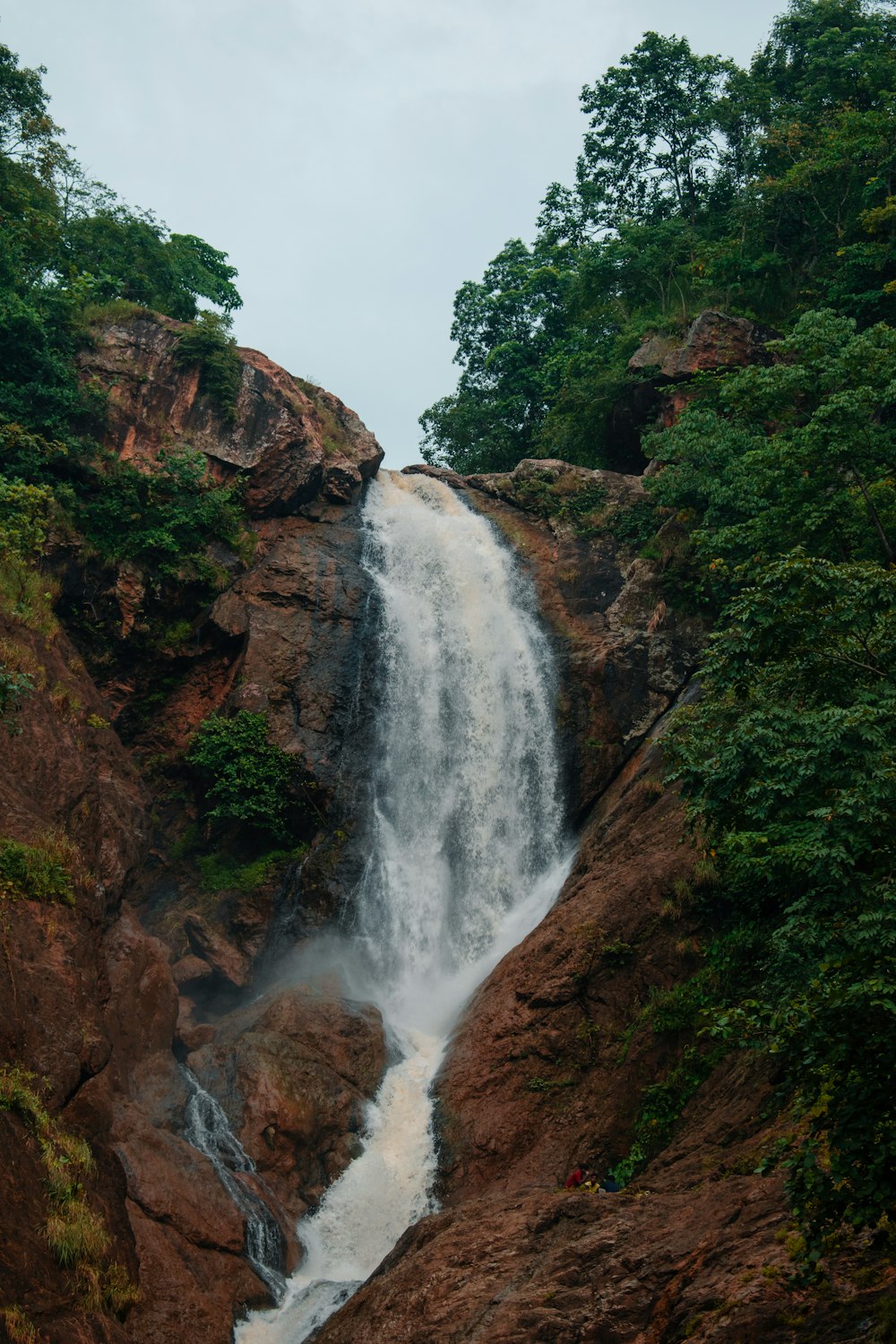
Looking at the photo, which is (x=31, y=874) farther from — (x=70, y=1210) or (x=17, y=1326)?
(x=17, y=1326)

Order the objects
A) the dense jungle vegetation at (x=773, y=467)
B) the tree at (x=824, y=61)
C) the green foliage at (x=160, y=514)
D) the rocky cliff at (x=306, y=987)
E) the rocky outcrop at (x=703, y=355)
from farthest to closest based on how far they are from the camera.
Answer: the tree at (x=824, y=61)
the rocky outcrop at (x=703, y=355)
the green foliage at (x=160, y=514)
the rocky cliff at (x=306, y=987)
the dense jungle vegetation at (x=773, y=467)

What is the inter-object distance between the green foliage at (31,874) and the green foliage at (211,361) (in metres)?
16.9

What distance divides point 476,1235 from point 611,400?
25.2m

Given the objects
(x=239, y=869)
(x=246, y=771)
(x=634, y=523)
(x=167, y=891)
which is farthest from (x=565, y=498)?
(x=167, y=891)

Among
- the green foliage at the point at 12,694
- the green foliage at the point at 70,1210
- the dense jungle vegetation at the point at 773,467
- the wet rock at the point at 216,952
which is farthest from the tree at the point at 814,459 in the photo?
the wet rock at the point at 216,952

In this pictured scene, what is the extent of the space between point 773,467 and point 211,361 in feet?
53.7

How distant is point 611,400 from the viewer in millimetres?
30141

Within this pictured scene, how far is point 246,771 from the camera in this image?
22.1 m

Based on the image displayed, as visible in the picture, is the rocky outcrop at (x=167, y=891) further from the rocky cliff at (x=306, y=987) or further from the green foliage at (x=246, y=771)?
the green foliage at (x=246, y=771)

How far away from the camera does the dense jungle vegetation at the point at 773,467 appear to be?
262 inches

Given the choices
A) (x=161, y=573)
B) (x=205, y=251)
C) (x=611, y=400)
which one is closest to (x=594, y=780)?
(x=161, y=573)

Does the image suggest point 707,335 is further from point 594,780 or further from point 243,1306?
point 243,1306

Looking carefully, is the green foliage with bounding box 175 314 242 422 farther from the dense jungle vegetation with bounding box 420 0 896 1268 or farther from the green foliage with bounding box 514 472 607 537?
the dense jungle vegetation with bounding box 420 0 896 1268

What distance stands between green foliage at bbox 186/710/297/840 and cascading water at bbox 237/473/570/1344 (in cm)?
223
